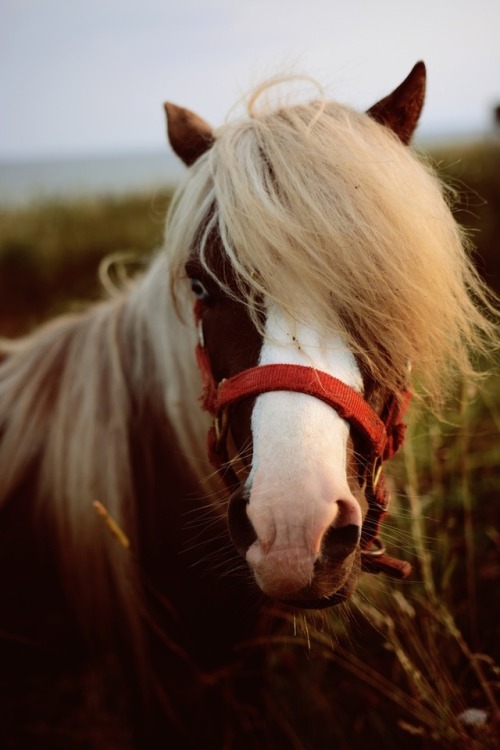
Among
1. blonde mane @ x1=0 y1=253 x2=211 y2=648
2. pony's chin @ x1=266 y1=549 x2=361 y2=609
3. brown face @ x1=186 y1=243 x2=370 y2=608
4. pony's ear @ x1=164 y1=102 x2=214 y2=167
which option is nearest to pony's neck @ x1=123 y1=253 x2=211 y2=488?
blonde mane @ x1=0 y1=253 x2=211 y2=648

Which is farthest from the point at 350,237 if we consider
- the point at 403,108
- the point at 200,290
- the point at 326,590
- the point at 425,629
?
the point at 425,629

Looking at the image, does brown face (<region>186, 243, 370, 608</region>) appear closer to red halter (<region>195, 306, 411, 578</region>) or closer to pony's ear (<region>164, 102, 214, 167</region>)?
red halter (<region>195, 306, 411, 578</region>)

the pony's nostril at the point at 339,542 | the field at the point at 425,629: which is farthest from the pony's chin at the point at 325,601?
the field at the point at 425,629

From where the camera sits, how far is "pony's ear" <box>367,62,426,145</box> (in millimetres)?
1628

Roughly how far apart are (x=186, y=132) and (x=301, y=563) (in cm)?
150

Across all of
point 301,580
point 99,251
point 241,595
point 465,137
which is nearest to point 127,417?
point 241,595

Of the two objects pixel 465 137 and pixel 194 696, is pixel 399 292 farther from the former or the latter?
pixel 465 137

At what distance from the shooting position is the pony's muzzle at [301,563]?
3.64 ft

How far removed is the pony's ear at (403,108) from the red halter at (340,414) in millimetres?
843

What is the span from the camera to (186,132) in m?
1.87

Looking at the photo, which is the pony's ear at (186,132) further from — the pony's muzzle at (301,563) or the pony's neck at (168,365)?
the pony's muzzle at (301,563)

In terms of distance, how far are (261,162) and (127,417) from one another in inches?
44.6

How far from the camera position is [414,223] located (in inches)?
55.8

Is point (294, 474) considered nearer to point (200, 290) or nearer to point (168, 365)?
point (200, 290)
